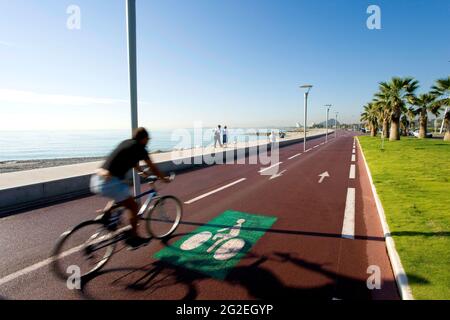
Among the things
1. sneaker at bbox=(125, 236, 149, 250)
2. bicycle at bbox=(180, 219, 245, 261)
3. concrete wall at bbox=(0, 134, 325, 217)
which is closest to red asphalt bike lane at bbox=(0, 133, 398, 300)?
sneaker at bbox=(125, 236, 149, 250)

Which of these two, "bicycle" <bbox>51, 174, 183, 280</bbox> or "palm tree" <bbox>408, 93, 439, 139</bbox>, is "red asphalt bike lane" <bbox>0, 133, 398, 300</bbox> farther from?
"palm tree" <bbox>408, 93, 439, 139</bbox>

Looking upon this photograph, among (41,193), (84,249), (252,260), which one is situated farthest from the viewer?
(41,193)

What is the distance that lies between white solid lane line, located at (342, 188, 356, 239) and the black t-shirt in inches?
164

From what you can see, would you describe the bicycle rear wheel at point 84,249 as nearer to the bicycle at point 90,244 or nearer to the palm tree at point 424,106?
the bicycle at point 90,244

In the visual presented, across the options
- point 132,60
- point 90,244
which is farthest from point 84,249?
point 132,60

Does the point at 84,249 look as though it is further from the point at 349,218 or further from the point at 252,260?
the point at 349,218

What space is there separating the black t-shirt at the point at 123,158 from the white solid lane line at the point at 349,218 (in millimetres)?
4164

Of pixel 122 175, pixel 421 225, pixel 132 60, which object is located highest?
pixel 132 60

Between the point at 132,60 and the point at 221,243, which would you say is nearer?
the point at 221,243

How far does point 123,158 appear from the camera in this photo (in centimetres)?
386

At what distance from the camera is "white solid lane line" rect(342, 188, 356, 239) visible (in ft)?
16.5

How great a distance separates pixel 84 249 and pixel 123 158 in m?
1.41
